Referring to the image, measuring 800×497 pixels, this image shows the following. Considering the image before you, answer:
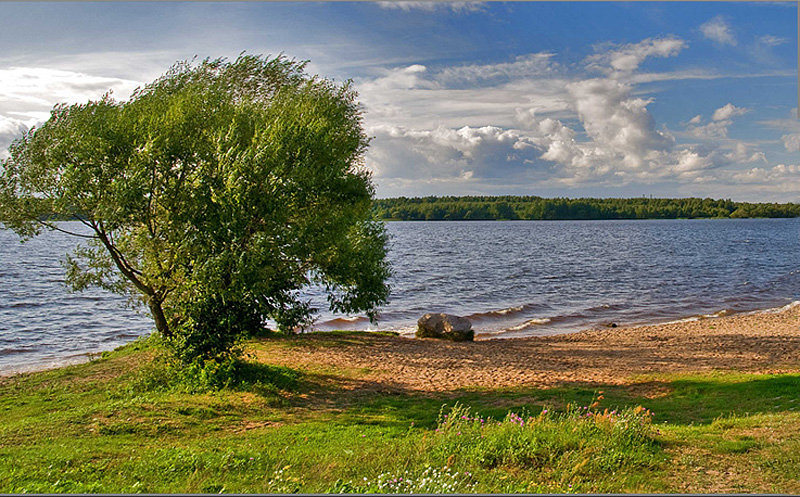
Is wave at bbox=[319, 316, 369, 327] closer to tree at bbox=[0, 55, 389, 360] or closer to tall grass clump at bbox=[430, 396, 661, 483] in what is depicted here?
tree at bbox=[0, 55, 389, 360]

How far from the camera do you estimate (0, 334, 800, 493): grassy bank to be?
8.40m

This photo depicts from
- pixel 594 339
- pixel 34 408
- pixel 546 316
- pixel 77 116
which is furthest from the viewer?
pixel 546 316

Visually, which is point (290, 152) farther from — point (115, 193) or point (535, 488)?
point (535, 488)

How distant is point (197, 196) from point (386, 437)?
9.04 m

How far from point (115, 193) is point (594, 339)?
914 inches

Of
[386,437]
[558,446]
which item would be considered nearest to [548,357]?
[386,437]

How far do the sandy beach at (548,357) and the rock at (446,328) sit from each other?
1114 mm

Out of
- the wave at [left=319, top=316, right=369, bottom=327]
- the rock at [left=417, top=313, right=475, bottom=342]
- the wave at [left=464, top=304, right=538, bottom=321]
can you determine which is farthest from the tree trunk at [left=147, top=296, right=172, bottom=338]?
the wave at [left=464, top=304, right=538, bottom=321]

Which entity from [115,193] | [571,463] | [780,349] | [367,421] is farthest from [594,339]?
[115,193]

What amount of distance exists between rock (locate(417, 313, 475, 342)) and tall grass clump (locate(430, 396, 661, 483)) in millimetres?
18013

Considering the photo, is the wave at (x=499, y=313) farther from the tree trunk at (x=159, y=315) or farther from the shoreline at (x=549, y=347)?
the tree trunk at (x=159, y=315)

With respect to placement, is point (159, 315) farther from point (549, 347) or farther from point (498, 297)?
point (498, 297)

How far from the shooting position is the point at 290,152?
16859 millimetres

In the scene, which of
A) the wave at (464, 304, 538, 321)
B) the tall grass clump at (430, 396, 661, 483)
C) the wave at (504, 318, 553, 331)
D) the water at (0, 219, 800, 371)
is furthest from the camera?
the wave at (464, 304, 538, 321)
